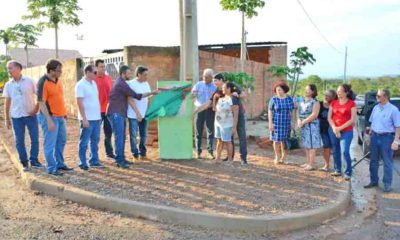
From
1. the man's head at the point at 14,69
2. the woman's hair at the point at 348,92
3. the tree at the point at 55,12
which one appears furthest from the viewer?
the tree at the point at 55,12

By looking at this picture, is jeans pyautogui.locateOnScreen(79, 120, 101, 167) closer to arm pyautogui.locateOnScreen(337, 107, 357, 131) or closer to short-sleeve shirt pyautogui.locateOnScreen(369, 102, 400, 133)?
arm pyautogui.locateOnScreen(337, 107, 357, 131)

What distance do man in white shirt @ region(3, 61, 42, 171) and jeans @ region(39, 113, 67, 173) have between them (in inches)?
18.6

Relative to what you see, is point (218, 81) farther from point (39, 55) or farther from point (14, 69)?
point (39, 55)

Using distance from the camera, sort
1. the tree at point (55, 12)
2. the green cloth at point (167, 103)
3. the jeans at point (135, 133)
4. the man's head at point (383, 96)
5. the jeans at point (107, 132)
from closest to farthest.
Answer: the man's head at point (383, 96)
the jeans at point (135, 133)
the green cloth at point (167, 103)
the jeans at point (107, 132)
the tree at point (55, 12)

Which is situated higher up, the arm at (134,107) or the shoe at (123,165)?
the arm at (134,107)

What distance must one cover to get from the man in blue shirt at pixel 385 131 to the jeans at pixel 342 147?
0.43 meters

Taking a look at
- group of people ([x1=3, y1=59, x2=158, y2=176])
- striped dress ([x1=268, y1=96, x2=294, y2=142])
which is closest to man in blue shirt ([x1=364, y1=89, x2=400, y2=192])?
striped dress ([x1=268, y1=96, x2=294, y2=142])

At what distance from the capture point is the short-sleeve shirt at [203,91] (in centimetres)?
827

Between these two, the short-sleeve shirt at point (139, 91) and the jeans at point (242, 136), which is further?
the jeans at point (242, 136)

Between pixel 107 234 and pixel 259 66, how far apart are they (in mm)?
13419

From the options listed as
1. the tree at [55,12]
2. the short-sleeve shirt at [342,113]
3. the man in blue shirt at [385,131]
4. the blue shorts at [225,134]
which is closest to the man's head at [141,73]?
the blue shorts at [225,134]

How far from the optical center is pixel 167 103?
8.02 metres

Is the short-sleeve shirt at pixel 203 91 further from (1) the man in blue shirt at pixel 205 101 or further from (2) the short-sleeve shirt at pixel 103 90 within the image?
(2) the short-sleeve shirt at pixel 103 90

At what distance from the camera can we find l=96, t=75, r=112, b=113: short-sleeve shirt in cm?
805
